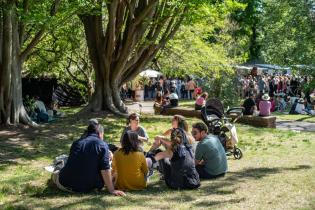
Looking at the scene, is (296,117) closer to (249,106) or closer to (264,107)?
(249,106)

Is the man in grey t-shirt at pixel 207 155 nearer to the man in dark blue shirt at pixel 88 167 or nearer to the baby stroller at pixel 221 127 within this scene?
the man in dark blue shirt at pixel 88 167

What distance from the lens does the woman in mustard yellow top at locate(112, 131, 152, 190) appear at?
7652 mm

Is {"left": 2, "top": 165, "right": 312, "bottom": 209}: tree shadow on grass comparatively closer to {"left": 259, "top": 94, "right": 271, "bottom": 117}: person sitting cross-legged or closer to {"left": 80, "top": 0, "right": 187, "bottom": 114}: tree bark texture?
{"left": 259, "top": 94, "right": 271, "bottom": 117}: person sitting cross-legged

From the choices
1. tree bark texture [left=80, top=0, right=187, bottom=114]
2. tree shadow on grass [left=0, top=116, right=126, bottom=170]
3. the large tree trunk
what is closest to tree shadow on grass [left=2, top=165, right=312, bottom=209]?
tree shadow on grass [left=0, top=116, right=126, bottom=170]

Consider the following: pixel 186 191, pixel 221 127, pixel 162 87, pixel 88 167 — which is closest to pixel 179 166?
pixel 186 191

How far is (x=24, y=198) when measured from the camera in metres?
7.38

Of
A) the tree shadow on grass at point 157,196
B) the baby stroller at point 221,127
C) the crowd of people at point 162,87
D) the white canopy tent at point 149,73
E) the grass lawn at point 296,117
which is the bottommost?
the tree shadow on grass at point 157,196

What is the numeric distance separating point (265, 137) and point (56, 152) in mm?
6419

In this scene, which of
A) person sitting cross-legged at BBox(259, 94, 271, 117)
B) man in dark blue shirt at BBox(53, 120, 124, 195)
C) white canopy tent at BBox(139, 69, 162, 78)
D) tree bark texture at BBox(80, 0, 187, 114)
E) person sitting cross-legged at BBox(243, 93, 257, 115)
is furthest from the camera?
white canopy tent at BBox(139, 69, 162, 78)

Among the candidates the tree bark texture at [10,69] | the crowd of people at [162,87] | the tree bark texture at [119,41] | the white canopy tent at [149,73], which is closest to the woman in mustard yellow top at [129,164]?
the tree bark texture at [10,69]

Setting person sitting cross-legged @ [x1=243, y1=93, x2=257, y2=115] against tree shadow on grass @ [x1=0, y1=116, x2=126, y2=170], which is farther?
person sitting cross-legged @ [x1=243, y1=93, x2=257, y2=115]

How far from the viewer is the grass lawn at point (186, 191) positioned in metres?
6.86

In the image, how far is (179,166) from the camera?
306 inches

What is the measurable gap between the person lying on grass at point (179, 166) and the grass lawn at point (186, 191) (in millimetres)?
138
